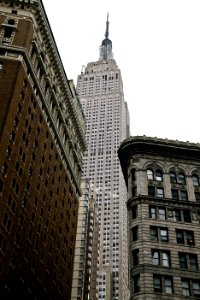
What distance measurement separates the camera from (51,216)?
78.6 metres

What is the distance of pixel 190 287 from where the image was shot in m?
52.9

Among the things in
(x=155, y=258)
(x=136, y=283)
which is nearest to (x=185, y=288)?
(x=155, y=258)

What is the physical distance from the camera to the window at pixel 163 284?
171 ft

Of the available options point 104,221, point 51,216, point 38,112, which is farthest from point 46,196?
point 104,221

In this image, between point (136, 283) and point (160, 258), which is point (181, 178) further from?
point (136, 283)

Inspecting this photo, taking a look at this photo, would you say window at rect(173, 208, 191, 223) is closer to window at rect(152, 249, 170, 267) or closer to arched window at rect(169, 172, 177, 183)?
arched window at rect(169, 172, 177, 183)

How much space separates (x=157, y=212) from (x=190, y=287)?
11.2m

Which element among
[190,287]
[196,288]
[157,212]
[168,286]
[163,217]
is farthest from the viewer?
[157,212]

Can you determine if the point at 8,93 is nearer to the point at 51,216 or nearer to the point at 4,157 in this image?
the point at 4,157

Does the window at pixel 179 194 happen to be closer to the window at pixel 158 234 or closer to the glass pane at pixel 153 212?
the glass pane at pixel 153 212

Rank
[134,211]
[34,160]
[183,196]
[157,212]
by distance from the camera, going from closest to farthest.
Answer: [157,212] → [134,211] → [183,196] → [34,160]

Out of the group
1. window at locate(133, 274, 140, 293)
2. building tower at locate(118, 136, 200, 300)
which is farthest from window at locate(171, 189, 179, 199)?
window at locate(133, 274, 140, 293)

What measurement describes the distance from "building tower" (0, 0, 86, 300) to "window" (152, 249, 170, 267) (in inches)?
784

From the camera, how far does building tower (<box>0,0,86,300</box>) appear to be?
201 feet
